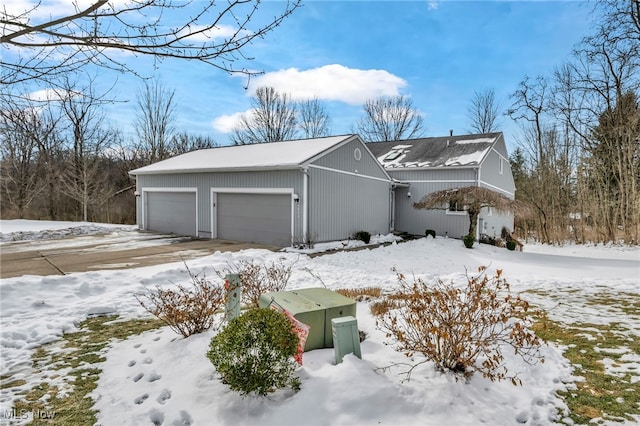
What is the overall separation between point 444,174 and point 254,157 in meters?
9.14

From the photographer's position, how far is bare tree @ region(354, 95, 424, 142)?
30094mm

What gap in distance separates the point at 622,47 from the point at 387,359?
16148mm

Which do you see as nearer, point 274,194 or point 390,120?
point 274,194

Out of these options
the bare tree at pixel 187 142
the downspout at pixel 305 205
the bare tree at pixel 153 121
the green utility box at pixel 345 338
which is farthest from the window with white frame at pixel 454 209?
the bare tree at pixel 153 121

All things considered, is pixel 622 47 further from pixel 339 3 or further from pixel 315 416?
pixel 315 416

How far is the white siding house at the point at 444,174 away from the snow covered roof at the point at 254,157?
17.4ft

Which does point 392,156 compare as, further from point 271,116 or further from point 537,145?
point 271,116

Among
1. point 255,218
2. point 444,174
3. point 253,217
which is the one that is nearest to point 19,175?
point 253,217

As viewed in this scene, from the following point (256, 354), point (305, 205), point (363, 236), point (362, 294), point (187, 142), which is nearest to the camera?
point (256, 354)

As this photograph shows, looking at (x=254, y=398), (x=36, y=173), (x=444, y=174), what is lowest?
(x=254, y=398)

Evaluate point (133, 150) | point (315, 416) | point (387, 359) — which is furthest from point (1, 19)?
point (133, 150)

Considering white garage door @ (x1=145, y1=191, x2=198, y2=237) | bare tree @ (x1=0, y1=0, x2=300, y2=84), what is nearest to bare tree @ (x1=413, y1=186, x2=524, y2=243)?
white garage door @ (x1=145, y1=191, x2=198, y2=237)

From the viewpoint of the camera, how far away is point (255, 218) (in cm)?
1276

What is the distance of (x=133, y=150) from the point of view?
2578cm
